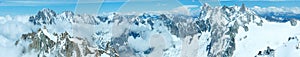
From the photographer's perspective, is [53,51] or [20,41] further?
[20,41]

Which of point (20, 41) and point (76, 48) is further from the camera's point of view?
point (20, 41)

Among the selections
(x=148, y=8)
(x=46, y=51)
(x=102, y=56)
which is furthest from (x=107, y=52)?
(x=148, y=8)

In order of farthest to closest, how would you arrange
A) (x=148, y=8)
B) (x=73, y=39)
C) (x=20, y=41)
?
(x=20, y=41)
(x=73, y=39)
(x=148, y=8)

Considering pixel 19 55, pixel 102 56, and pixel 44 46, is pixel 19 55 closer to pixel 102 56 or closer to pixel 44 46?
pixel 44 46

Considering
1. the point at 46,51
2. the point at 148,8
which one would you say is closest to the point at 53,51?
the point at 46,51

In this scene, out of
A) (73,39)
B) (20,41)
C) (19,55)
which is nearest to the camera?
(19,55)

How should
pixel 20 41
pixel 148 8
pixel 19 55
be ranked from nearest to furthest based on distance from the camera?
pixel 148 8 < pixel 19 55 < pixel 20 41

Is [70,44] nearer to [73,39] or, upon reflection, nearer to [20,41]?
[73,39]

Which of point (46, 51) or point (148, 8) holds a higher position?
point (148, 8)

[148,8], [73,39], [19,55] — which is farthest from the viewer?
[73,39]
